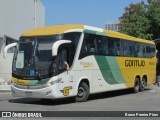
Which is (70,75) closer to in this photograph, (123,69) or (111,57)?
(111,57)

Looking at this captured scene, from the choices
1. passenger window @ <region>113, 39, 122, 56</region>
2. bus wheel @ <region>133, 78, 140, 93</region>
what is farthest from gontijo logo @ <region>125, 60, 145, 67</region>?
passenger window @ <region>113, 39, 122, 56</region>

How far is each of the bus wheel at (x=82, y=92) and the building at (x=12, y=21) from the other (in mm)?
12798

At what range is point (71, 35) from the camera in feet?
56.7

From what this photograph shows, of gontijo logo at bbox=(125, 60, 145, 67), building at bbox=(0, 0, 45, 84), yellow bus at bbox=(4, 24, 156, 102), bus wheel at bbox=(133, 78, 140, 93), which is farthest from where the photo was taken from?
building at bbox=(0, 0, 45, 84)

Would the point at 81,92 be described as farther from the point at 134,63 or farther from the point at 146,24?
the point at 146,24

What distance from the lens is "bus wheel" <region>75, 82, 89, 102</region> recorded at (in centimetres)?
1793

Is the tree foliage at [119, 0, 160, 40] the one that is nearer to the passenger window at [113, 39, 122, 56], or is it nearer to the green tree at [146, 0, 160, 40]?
the green tree at [146, 0, 160, 40]

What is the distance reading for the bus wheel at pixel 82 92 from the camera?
17.9m

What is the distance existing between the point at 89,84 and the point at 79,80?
95 centimetres

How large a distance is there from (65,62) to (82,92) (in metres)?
1.93

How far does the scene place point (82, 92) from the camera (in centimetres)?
1809

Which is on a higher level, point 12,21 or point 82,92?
point 12,21

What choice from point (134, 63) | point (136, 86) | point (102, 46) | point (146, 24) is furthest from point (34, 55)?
point (146, 24)

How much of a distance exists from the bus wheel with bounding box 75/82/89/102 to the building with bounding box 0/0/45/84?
12798mm
